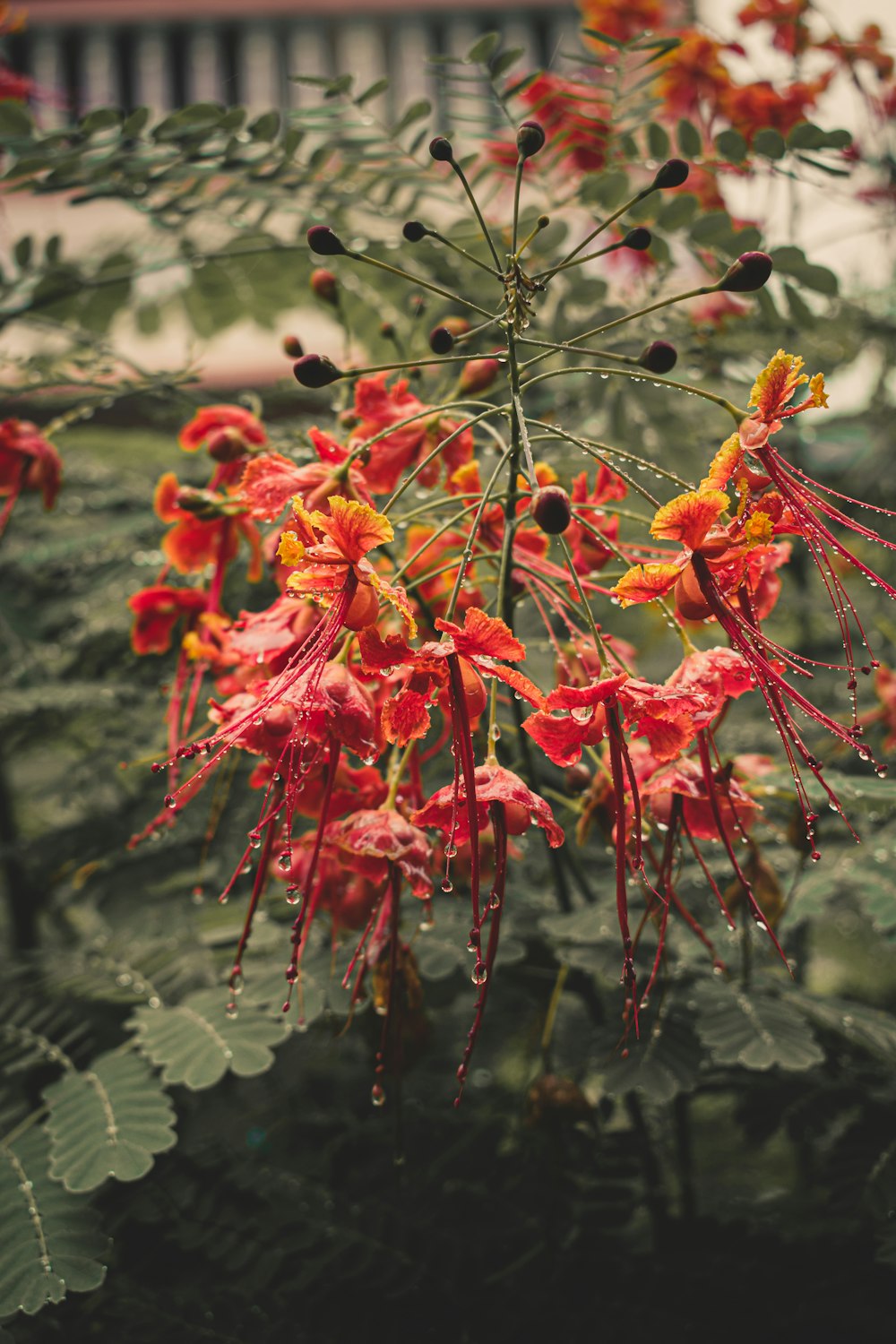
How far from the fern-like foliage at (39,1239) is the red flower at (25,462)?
793 mm

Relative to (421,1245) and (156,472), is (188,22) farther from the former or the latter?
(421,1245)

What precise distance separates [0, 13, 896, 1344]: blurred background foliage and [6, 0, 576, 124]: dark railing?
558cm

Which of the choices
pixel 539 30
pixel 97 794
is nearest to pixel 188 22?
pixel 539 30

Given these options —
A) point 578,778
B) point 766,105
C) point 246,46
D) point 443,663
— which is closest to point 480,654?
point 443,663

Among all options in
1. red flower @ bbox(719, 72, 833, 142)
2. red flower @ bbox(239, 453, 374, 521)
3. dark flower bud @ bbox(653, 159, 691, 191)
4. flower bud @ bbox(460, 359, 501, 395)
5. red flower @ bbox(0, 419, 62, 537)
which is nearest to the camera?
dark flower bud @ bbox(653, 159, 691, 191)

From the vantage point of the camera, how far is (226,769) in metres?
1.38

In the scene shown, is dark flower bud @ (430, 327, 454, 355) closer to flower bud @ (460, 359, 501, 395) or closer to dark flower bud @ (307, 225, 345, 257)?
dark flower bud @ (307, 225, 345, 257)

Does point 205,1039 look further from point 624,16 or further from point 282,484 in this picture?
point 624,16

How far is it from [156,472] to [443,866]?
1.50m

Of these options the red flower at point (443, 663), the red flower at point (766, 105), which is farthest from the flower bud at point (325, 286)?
the red flower at point (766, 105)

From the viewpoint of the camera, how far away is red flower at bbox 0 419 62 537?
1434mm

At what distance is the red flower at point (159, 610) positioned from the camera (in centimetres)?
121

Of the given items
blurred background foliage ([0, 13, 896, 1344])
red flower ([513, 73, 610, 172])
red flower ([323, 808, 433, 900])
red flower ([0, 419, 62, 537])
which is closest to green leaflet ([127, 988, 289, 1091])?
blurred background foliage ([0, 13, 896, 1344])

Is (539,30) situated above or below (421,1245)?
above
